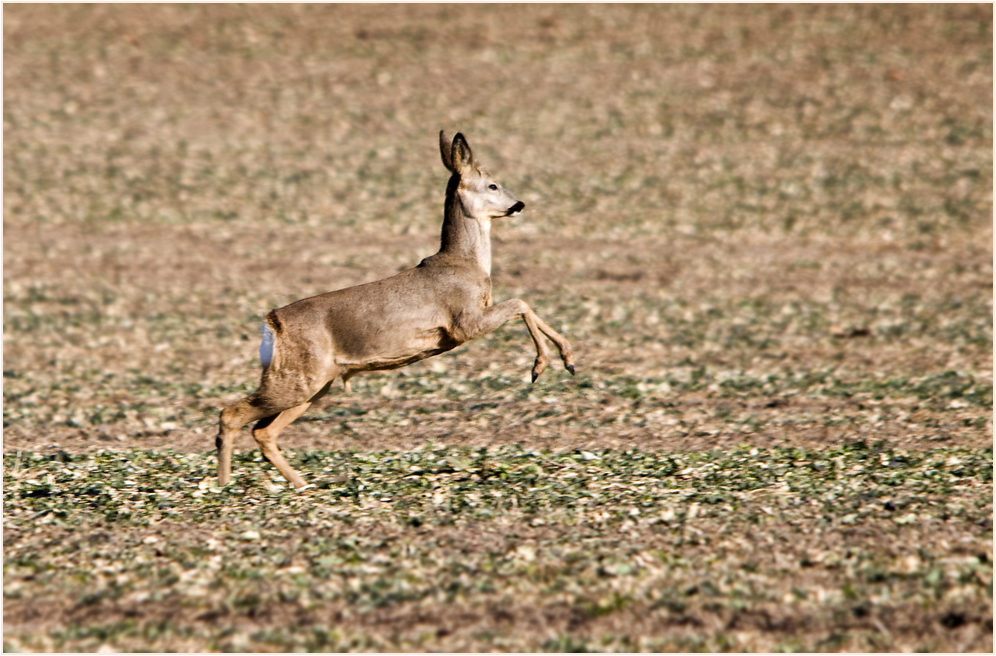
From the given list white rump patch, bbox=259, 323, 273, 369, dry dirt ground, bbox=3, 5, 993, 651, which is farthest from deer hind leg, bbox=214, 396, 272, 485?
dry dirt ground, bbox=3, 5, 993, 651

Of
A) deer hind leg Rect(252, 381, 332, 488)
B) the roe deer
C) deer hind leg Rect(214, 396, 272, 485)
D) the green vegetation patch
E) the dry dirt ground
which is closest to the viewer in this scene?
the green vegetation patch

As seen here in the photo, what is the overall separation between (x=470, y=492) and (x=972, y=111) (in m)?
15.7

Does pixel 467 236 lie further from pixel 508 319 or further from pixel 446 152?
pixel 508 319

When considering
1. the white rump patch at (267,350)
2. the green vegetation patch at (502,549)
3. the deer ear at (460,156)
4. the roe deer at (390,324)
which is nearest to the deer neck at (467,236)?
the roe deer at (390,324)

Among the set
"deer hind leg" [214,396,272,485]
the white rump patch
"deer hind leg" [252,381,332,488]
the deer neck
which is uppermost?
the deer neck

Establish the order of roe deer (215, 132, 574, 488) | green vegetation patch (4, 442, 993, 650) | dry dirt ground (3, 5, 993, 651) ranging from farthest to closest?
roe deer (215, 132, 574, 488)
dry dirt ground (3, 5, 993, 651)
green vegetation patch (4, 442, 993, 650)

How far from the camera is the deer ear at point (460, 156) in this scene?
7848mm

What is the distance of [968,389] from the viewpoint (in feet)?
35.6

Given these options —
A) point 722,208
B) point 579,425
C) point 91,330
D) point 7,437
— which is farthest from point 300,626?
point 722,208

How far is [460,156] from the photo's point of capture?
26.0ft

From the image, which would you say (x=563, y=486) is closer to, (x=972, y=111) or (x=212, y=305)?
(x=212, y=305)

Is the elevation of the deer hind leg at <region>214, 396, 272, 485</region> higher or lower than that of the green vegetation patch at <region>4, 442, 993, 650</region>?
higher

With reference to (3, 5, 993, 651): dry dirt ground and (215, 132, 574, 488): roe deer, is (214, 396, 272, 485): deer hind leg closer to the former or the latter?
(215, 132, 574, 488): roe deer

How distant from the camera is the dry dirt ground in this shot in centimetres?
636
